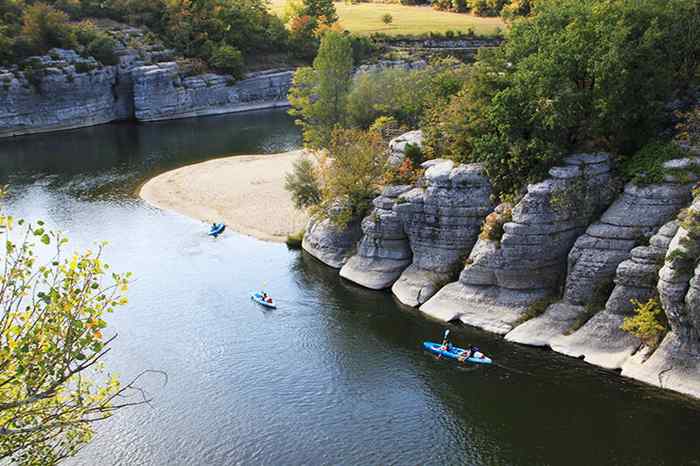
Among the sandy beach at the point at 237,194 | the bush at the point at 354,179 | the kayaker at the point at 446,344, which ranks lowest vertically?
the sandy beach at the point at 237,194

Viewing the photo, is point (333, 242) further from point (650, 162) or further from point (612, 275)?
point (650, 162)

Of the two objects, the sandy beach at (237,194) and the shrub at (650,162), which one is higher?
the shrub at (650,162)

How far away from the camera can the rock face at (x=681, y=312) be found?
39156 mm

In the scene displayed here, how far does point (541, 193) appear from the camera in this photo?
153ft

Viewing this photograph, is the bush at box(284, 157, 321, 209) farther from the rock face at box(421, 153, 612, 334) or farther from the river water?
the rock face at box(421, 153, 612, 334)

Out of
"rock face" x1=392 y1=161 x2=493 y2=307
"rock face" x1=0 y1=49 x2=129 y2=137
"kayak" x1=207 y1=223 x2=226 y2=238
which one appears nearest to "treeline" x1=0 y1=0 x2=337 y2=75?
"rock face" x1=0 y1=49 x2=129 y2=137

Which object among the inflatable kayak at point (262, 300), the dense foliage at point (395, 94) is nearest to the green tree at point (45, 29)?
the dense foliage at point (395, 94)

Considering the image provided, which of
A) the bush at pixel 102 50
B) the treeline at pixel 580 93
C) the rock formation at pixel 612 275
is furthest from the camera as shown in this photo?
the bush at pixel 102 50

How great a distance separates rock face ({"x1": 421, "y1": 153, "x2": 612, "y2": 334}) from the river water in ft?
7.77

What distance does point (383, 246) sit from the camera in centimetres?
5600

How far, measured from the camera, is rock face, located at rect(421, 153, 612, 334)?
46562 millimetres

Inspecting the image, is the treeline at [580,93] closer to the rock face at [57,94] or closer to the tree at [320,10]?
the rock face at [57,94]

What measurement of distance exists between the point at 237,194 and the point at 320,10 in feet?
295

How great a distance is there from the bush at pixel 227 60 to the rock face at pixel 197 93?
2.27 metres
